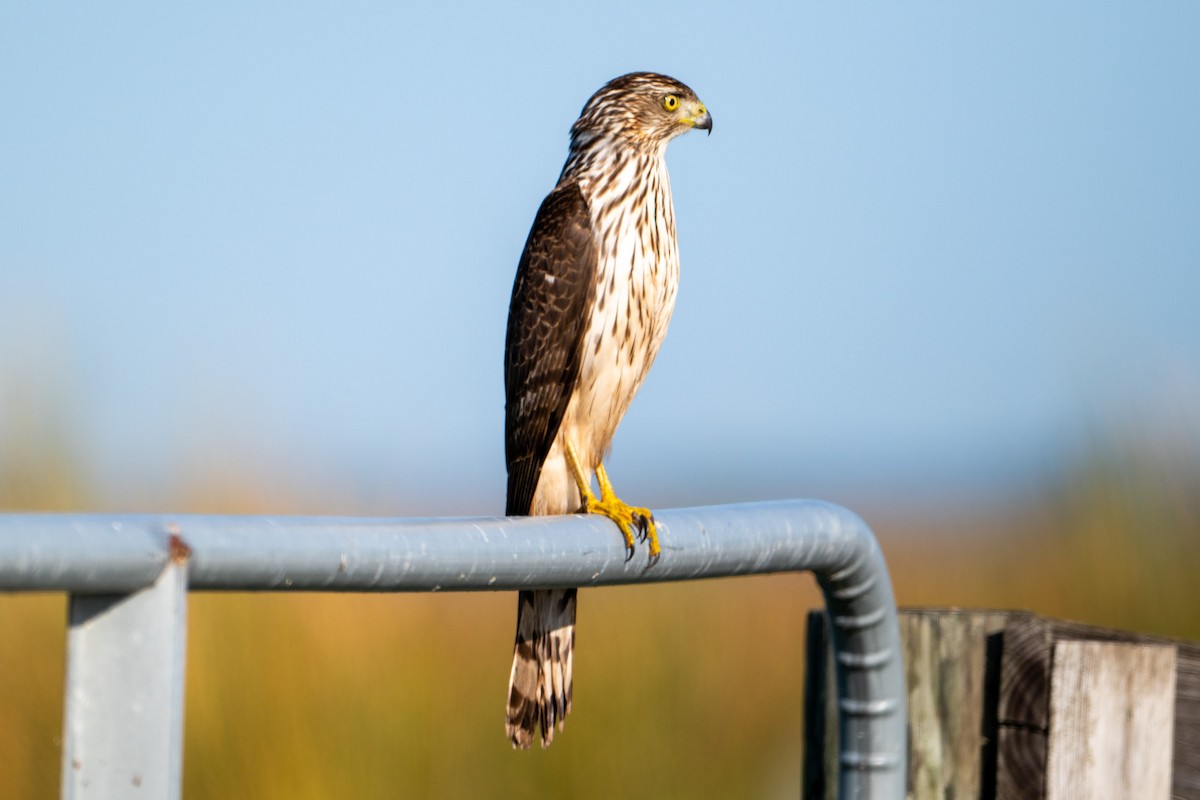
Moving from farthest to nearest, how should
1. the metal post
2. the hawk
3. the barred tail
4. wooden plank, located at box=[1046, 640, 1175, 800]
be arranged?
the hawk < the barred tail < wooden plank, located at box=[1046, 640, 1175, 800] < the metal post

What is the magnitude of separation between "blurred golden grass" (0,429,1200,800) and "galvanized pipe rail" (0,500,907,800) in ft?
10.1

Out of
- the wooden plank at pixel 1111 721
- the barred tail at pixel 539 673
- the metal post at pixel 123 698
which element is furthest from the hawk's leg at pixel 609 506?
the metal post at pixel 123 698

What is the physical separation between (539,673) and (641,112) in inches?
67.9

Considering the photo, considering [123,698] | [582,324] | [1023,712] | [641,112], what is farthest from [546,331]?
[123,698]

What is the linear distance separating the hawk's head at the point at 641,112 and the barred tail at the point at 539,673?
1.43 metres

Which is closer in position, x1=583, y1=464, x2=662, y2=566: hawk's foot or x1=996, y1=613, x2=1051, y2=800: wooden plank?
x1=583, y1=464, x2=662, y2=566: hawk's foot

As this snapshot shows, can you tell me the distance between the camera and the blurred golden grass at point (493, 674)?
4590mm

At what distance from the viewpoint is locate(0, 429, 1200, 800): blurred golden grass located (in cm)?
459

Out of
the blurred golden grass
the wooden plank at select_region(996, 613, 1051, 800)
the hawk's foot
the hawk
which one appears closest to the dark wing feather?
the hawk

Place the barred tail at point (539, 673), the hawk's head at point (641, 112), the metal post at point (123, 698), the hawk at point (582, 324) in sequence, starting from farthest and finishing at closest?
1. the hawk's head at point (641, 112)
2. the hawk at point (582, 324)
3. the barred tail at point (539, 673)
4. the metal post at point (123, 698)

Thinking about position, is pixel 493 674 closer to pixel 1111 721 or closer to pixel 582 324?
pixel 582 324

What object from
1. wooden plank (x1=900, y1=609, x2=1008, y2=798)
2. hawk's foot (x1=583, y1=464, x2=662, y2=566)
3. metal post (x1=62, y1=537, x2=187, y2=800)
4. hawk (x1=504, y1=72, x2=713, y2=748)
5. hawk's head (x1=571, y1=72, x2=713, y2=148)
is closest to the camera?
metal post (x1=62, y1=537, x2=187, y2=800)

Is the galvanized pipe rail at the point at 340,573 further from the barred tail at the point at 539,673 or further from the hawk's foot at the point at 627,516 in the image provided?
the barred tail at the point at 539,673

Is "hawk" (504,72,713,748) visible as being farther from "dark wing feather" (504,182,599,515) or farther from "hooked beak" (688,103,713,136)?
"hooked beak" (688,103,713,136)
